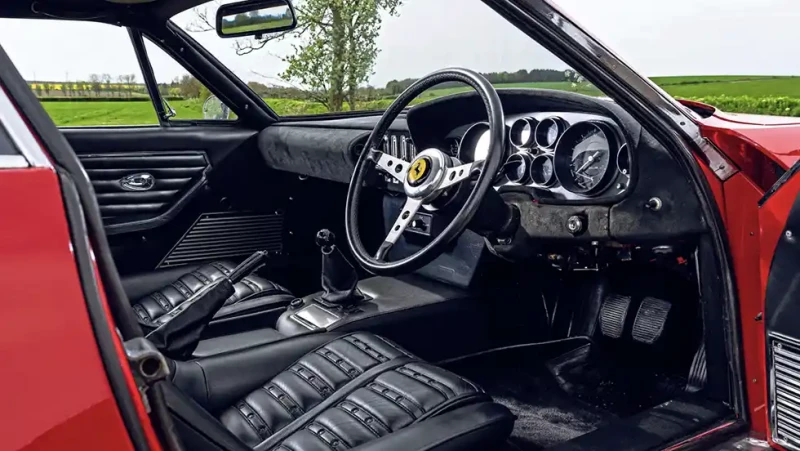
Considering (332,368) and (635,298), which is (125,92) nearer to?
(332,368)

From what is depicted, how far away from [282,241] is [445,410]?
1.99 m

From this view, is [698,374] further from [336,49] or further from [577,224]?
[336,49]

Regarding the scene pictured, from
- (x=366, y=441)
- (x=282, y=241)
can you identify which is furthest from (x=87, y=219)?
(x=282, y=241)

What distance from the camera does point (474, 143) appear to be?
2504mm

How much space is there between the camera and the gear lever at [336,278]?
277 cm

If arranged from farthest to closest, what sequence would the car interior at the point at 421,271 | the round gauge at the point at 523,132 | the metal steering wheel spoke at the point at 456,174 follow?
1. the round gauge at the point at 523,132
2. the metal steering wheel spoke at the point at 456,174
3. the car interior at the point at 421,271

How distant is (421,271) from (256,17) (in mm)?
1258

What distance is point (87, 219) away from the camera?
0.92 meters

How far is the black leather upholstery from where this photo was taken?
9.52 feet

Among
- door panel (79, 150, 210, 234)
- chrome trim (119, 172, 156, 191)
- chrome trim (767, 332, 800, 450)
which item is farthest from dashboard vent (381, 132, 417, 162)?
chrome trim (767, 332, 800, 450)

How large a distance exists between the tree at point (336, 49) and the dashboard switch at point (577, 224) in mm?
1570

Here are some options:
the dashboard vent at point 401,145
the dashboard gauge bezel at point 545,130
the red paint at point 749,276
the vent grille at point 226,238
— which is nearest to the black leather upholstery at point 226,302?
the vent grille at point 226,238

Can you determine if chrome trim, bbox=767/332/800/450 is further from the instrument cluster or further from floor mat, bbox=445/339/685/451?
floor mat, bbox=445/339/685/451

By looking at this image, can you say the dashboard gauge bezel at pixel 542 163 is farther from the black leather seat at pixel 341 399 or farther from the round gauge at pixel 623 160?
the black leather seat at pixel 341 399
